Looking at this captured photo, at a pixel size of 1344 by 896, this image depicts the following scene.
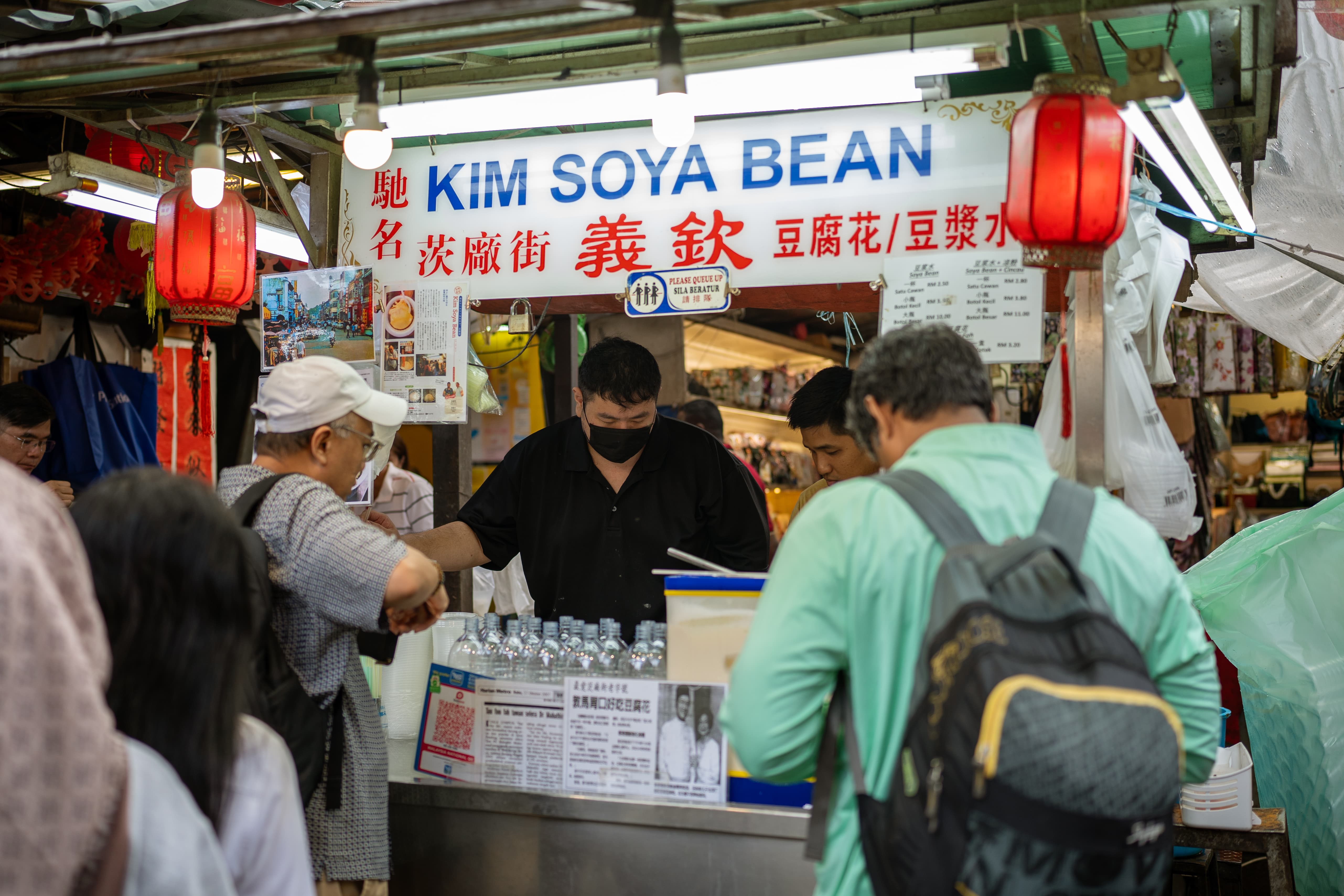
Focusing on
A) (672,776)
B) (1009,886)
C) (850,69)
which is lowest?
(672,776)

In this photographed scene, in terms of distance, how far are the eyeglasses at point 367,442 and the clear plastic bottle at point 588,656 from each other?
0.71m

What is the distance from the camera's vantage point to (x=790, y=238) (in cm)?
357

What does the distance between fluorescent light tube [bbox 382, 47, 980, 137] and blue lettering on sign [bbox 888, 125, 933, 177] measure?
0.11 m

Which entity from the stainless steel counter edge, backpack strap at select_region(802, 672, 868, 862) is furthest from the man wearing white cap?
backpack strap at select_region(802, 672, 868, 862)

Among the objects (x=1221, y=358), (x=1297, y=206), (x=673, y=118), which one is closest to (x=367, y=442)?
(x=673, y=118)

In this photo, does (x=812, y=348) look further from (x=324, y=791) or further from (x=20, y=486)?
(x=20, y=486)

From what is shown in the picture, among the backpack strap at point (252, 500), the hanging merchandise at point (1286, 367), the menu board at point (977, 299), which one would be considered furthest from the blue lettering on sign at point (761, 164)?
the hanging merchandise at point (1286, 367)

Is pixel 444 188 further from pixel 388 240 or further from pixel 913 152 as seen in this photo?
pixel 913 152

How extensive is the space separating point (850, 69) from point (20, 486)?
2.46 meters

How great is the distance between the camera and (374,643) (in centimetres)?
255

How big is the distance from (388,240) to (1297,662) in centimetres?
361

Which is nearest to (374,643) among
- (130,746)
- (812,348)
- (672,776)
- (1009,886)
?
(672,776)

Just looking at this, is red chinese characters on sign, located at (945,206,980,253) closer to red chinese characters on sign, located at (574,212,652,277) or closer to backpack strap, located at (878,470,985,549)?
red chinese characters on sign, located at (574,212,652,277)

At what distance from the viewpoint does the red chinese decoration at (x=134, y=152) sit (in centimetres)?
435
